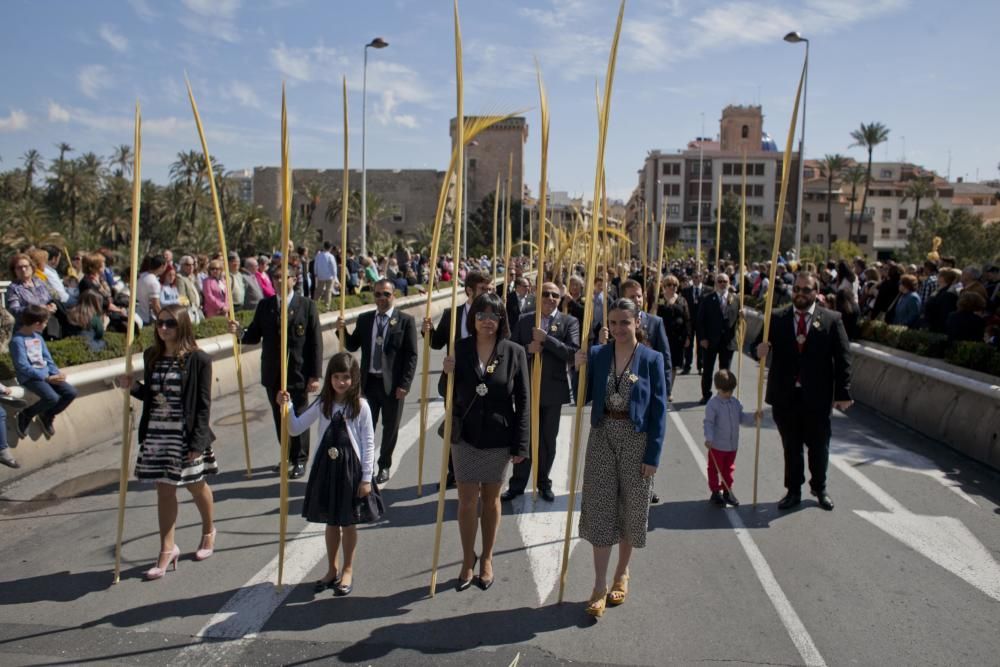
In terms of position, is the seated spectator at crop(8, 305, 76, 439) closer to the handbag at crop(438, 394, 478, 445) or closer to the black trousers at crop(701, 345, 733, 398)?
the handbag at crop(438, 394, 478, 445)

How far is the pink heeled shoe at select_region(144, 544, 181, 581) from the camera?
536cm

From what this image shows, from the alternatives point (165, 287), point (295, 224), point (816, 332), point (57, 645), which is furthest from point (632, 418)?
point (295, 224)

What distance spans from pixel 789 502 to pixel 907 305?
301 inches

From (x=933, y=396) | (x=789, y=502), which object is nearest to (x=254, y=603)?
(x=789, y=502)

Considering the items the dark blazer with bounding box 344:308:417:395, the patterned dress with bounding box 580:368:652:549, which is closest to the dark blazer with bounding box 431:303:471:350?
the dark blazer with bounding box 344:308:417:395

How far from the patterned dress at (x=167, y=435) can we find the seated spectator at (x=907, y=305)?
11.3 metres

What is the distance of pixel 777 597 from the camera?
5.18m

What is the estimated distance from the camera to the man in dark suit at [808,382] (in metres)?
6.95

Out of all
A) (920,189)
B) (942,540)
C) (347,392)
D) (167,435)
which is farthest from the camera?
(920,189)

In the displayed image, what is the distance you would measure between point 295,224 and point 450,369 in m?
53.7

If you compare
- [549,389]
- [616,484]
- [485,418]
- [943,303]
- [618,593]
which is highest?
[943,303]

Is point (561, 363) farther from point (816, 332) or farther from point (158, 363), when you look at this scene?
point (158, 363)

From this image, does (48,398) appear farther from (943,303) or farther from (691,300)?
(943,303)

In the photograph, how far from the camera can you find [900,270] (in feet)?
49.0
